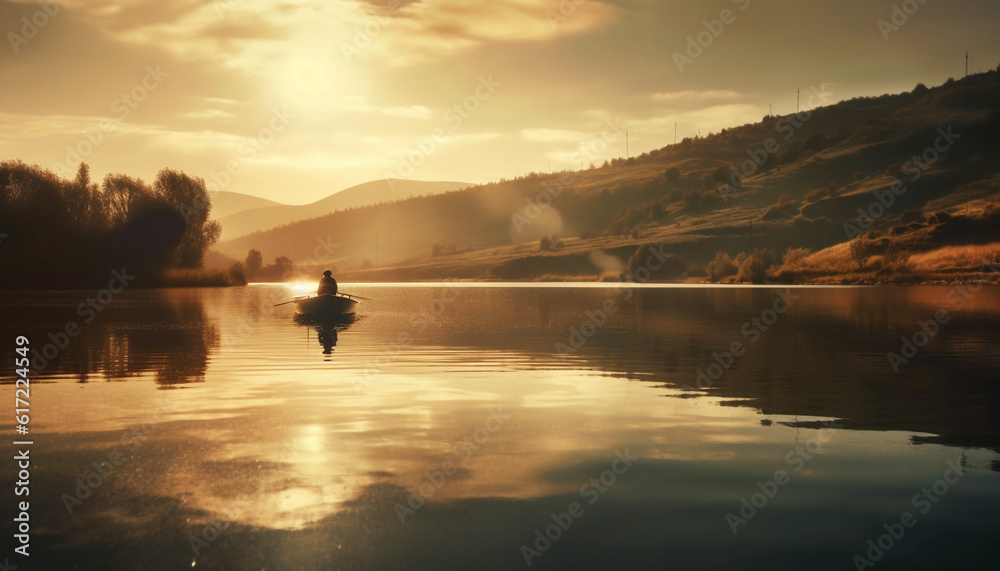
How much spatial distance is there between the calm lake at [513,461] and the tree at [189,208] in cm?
9652

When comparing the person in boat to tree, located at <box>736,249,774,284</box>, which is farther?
tree, located at <box>736,249,774,284</box>

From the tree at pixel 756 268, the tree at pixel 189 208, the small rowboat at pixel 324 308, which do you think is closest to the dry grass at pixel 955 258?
the tree at pixel 756 268

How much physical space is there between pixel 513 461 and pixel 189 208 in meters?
119

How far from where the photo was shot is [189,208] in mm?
121312

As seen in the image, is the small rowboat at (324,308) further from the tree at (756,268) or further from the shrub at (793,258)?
the shrub at (793,258)

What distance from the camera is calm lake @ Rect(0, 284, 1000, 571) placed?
31.9ft

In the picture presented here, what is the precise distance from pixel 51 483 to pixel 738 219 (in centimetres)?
18712

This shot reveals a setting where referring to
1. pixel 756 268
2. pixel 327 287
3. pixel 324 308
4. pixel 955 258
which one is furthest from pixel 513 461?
pixel 756 268

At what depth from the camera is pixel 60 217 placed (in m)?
107

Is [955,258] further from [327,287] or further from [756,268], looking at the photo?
[327,287]

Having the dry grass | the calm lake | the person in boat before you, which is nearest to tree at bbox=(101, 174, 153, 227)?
the person in boat

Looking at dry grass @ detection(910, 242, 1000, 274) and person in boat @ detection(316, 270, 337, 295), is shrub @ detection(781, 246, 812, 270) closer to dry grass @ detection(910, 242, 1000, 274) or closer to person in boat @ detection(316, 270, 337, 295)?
dry grass @ detection(910, 242, 1000, 274)

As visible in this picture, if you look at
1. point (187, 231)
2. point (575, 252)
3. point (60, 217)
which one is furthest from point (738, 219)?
point (60, 217)

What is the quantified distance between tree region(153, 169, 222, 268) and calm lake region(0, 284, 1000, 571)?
96519mm
